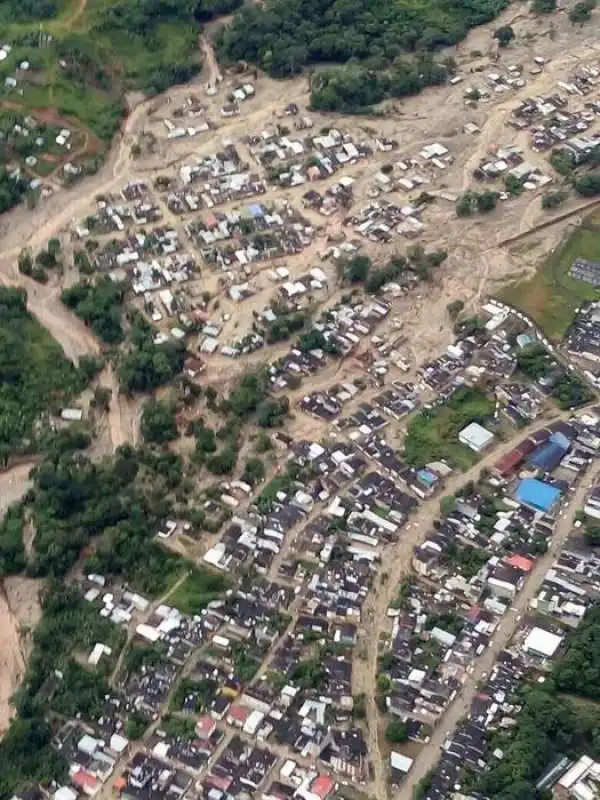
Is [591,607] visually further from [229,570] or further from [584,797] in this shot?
[229,570]

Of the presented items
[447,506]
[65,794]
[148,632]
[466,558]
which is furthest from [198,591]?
[447,506]

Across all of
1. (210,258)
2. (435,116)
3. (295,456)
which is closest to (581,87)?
(435,116)

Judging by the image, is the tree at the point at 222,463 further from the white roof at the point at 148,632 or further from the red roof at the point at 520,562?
the red roof at the point at 520,562

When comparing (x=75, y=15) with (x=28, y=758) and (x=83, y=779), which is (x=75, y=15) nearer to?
(x=28, y=758)

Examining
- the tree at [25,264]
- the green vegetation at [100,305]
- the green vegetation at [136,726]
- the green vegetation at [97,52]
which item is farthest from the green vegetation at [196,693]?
the green vegetation at [97,52]

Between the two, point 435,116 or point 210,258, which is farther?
point 435,116

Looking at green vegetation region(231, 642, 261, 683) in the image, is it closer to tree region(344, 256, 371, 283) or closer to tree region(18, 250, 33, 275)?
tree region(344, 256, 371, 283)

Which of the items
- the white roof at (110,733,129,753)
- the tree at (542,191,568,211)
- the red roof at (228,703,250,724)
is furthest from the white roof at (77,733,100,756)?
the tree at (542,191,568,211)
